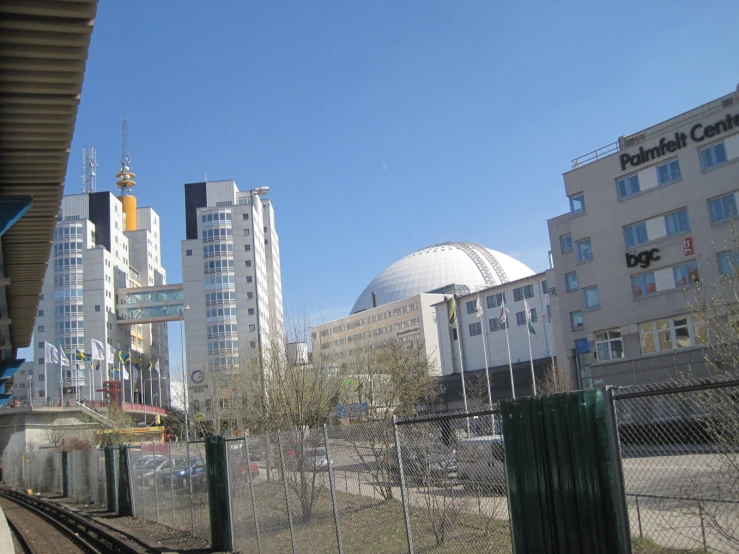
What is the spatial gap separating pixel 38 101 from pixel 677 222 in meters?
35.9

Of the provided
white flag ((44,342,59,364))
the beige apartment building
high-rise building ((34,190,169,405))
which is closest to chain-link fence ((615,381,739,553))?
the beige apartment building

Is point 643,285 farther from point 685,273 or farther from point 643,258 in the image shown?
point 685,273

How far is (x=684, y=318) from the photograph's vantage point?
1458 inches

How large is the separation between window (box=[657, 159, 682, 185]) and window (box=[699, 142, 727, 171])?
1.41m

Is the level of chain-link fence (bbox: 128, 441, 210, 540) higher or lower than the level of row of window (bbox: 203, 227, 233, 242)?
lower

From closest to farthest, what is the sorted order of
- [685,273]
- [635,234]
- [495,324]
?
[685,273] < [635,234] < [495,324]

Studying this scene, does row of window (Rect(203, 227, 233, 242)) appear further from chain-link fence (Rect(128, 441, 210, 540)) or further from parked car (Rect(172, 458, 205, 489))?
parked car (Rect(172, 458, 205, 489))

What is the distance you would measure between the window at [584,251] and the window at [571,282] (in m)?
13.5

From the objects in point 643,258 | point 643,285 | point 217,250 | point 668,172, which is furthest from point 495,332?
point 668,172

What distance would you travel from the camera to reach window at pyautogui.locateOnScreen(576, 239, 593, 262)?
42.7 m

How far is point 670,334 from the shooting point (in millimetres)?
37750

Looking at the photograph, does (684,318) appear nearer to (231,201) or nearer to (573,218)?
(573,218)

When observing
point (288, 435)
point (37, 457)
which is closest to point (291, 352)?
point (288, 435)

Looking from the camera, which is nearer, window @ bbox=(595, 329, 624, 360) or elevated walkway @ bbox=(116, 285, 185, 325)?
window @ bbox=(595, 329, 624, 360)
